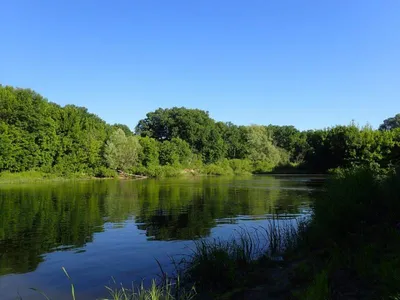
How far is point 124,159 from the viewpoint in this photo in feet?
279

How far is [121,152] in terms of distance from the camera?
3317 inches

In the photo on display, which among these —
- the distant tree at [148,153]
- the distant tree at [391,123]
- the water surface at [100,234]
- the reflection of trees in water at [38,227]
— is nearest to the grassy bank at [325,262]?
the water surface at [100,234]

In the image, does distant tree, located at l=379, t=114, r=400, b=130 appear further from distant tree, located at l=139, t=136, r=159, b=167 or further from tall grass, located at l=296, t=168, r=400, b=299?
tall grass, located at l=296, t=168, r=400, b=299

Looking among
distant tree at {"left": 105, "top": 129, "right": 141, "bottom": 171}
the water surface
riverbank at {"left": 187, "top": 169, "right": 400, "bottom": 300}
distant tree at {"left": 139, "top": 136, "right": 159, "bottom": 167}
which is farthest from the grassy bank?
distant tree at {"left": 139, "top": 136, "right": 159, "bottom": 167}

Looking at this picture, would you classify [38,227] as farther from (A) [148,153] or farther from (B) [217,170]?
(B) [217,170]

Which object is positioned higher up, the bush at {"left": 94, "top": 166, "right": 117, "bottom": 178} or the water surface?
the bush at {"left": 94, "top": 166, "right": 117, "bottom": 178}

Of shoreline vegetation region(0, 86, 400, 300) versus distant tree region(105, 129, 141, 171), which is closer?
shoreline vegetation region(0, 86, 400, 300)

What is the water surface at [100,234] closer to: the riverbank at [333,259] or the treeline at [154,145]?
the riverbank at [333,259]

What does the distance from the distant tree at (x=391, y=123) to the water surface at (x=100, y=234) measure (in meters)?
152

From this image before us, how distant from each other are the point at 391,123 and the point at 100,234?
17456 centimetres

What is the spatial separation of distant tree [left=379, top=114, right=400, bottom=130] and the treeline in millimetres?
57586

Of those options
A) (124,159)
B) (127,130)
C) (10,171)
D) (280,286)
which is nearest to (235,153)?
(127,130)

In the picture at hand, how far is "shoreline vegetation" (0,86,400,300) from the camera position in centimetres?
827

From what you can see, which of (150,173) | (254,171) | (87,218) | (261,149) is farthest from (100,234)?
(261,149)
